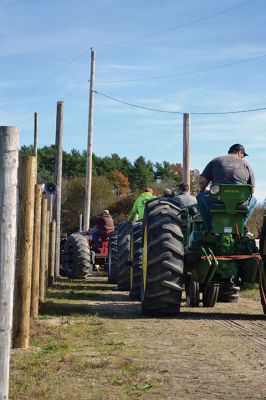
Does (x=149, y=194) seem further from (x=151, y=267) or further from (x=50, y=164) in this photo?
(x=50, y=164)

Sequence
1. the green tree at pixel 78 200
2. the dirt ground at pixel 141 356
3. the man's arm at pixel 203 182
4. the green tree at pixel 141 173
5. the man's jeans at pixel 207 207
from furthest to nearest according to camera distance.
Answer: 1. the green tree at pixel 141 173
2. the green tree at pixel 78 200
3. the man's arm at pixel 203 182
4. the man's jeans at pixel 207 207
5. the dirt ground at pixel 141 356

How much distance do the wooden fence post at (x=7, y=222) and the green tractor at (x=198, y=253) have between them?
5.43 m

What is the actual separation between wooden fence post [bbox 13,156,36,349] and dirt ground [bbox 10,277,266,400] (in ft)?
1.41

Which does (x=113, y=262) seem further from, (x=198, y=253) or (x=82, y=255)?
(x=198, y=253)

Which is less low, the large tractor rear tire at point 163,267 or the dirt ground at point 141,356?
the large tractor rear tire at point 163,267

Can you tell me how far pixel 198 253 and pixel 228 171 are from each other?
1.21 meters

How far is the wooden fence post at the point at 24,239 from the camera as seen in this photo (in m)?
8.24

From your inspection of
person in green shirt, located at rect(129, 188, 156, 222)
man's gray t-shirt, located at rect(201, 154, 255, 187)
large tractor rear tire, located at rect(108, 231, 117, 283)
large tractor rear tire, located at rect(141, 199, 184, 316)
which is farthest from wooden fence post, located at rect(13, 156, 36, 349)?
large tractor rear tire, located at rect(108, 231, 117, 283)

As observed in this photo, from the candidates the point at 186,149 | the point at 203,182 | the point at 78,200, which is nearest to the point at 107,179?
the point at 78,200

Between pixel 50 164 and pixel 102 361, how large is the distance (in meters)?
89.0

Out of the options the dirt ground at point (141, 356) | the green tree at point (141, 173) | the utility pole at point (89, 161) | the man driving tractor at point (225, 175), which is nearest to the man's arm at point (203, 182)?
the man driving tractor at point (225, 175)

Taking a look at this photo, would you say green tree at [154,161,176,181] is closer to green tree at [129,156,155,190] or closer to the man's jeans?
green tree at [129,156,155,190]

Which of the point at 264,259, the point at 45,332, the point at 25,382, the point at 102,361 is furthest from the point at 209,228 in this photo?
the point at 25,382

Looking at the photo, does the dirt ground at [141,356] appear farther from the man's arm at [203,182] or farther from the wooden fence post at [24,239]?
the man's arm at [203,182]
